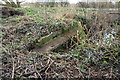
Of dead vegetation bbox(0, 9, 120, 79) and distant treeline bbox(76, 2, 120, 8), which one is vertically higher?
distant treeline bbox(76, 2, 120, 8)

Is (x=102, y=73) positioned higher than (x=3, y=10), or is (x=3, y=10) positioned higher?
(x=3, y=10)

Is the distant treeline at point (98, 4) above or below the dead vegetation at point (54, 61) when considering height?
above

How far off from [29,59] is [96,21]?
15.9 ft

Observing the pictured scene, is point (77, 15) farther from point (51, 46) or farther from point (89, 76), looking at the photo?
point (89, 76)

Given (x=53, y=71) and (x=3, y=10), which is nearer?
(x=53, y=71)

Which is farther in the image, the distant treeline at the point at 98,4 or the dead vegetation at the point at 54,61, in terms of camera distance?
the distant treeline at the point at 98,4

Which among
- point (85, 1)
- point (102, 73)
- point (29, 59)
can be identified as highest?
point (85, 1)

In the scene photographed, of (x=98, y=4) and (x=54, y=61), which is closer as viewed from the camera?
(x=54, y=61)

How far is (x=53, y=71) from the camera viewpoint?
7.81ft

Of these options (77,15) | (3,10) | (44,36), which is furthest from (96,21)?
(3,10)

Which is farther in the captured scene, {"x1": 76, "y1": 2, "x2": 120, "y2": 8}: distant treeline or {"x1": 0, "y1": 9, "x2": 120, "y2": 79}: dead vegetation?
{"x1": 76, "y1": 2, "x2": 120, "y2": 8}: distant treeline

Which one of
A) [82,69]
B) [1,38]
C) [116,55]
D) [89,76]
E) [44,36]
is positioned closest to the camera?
[89,76]

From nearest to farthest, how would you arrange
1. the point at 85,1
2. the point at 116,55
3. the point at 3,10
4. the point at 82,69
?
the point at 82,69
the point at 116,55
the point at 3,10
the point at 85,1

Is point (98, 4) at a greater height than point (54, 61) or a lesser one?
greater
